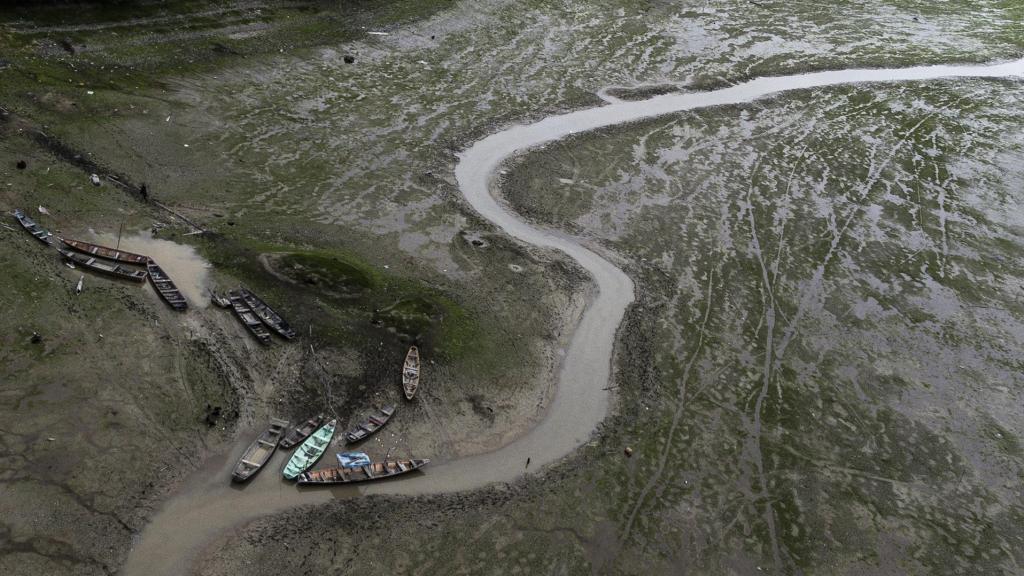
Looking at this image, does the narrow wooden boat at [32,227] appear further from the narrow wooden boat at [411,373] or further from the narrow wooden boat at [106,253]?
the narrow wooden boat at [411,373]

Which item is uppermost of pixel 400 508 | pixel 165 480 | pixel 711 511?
pixel 165 480

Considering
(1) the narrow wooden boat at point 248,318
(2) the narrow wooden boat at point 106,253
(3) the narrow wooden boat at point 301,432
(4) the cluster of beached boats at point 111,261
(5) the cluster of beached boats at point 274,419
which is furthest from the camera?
(2) the narrow wooden boat at point 106,253

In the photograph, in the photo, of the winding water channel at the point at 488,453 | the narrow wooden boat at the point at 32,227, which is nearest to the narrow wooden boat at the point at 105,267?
the narrow wooden boat at the point at 32,227

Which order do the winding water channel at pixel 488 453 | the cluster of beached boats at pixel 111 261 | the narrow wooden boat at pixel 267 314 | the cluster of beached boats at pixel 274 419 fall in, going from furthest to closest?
1. the cluster of beached boats at pixel 111 261
2. the narrow wooden boat at pixel 267 314
3. the cluster of beached boats at pixel 274 419
4. the winding water channel at pixel 488 453

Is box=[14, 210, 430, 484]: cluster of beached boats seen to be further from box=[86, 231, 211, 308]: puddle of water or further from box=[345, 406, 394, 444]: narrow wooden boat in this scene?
box=[86, 231, 211, 308]: puddle of water

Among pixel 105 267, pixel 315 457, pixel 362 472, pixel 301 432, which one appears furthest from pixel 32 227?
pixel 362 472

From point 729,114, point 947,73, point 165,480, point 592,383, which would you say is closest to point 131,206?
point 165,480

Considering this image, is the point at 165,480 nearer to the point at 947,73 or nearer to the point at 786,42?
the point at 786,42
